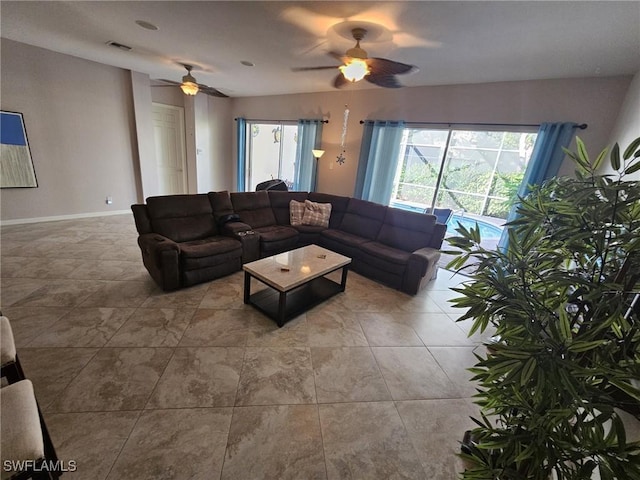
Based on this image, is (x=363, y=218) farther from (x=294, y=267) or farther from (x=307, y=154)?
(x=307, y=154)

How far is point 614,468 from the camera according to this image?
0.65 metres

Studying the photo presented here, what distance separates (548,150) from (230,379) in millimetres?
4077

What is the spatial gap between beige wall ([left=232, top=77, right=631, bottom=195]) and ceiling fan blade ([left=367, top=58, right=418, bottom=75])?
6.29 ft

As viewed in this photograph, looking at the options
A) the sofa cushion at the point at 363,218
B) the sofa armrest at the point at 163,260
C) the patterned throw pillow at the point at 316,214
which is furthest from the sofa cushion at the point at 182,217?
the sofa cushion at the point at 363,218

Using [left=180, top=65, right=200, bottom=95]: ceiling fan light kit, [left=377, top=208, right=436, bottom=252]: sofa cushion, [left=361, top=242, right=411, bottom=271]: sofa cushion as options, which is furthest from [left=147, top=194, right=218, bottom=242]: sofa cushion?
[left=377, top=208, right=436, bottom=252]: sofa cushion

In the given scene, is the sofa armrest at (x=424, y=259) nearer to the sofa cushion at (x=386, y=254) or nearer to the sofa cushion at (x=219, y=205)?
the sofa cushion at (x=386, y=254)

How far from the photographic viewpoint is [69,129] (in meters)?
4.35

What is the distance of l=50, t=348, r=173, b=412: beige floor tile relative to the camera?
158 centimetres

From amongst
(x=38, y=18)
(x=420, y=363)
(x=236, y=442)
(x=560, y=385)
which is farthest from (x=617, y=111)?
(x=38, y=18)

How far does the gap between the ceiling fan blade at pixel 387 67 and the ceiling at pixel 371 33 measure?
0.29 m

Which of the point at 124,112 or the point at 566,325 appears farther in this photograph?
the point at 124,112

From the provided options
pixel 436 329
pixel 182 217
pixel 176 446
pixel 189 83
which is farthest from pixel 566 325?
pixel 189 83

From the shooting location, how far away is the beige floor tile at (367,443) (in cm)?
139

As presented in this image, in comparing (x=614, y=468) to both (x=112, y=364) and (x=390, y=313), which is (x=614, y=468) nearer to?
(x=390, y=313)
